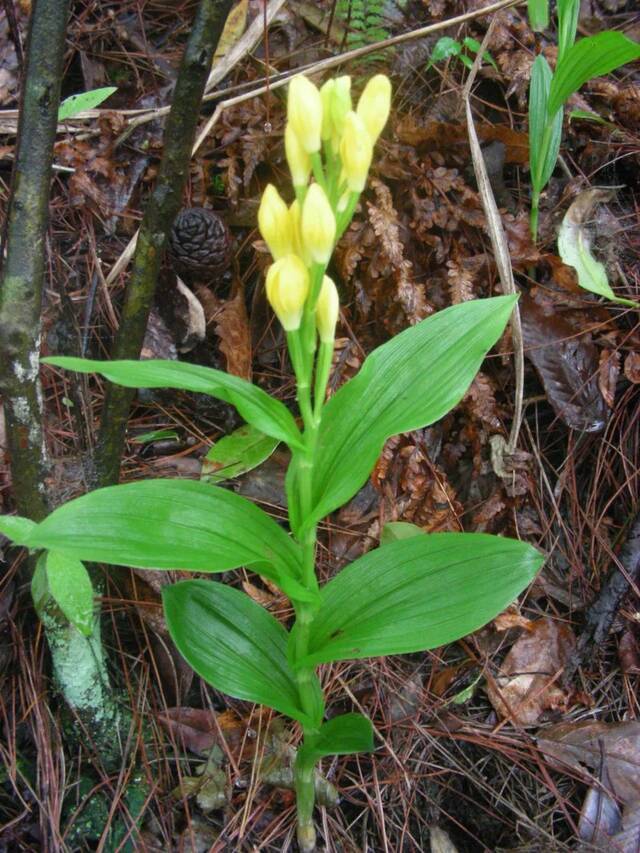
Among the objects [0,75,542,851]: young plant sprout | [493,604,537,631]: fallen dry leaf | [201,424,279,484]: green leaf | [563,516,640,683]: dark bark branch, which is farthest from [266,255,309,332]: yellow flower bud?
[563,516,640,683]: dark bark branch

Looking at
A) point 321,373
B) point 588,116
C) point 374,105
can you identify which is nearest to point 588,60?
point 588,116

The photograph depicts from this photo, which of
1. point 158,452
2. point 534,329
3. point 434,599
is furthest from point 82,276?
point 434,599

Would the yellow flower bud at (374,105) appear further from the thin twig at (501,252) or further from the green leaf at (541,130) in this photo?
the green leaf at (541,130)

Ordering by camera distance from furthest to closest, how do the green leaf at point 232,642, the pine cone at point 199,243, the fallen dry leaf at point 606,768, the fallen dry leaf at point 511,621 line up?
the pine cone at point 199,243 < the fallen dry leaf at point 511,621 < the fallen dry leaf at point 606,768 < the green leaf at point 232,642

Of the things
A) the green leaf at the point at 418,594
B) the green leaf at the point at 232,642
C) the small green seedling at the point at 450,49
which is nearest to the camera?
the green leaf at the point at 418,594

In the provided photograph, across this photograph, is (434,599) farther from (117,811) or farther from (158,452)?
(158,452)

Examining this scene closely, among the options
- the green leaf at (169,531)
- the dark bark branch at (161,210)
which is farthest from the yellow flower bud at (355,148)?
the green leaf at (169,531)

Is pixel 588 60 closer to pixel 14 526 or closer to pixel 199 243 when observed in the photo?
pixel 199 243

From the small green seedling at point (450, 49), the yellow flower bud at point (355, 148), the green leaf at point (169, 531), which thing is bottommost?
the green leaf at point (169, 531)
